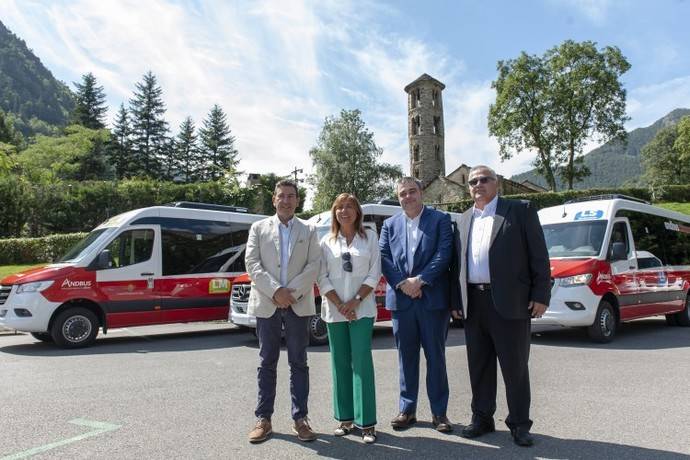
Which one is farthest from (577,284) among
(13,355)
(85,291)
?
(13,355)

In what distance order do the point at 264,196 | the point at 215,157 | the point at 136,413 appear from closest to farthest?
the point at 136,413, the point at 264,196, the point at 215,157

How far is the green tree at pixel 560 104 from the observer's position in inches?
1909

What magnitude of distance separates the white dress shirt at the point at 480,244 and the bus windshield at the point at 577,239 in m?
5.70

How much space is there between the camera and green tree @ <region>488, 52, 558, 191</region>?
1983 inches

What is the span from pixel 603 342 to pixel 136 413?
300 inches

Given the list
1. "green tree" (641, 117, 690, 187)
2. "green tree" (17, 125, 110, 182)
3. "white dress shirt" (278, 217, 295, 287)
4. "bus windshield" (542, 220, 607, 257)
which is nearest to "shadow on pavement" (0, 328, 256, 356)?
"white dress shirt" (278, 217, 295, 287)

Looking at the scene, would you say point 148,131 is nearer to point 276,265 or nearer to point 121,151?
point 121,151

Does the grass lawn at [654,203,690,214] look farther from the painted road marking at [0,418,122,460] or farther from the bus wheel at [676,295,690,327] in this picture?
the painted road marking at [0,418,122,460]

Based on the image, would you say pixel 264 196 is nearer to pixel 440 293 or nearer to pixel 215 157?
pixel 215 157

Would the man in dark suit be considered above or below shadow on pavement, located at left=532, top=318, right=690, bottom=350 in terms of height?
above

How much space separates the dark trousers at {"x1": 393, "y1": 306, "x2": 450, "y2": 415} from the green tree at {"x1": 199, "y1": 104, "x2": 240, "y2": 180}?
239 feet

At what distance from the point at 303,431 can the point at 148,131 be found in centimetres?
7243

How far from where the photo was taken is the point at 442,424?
4.34 meters

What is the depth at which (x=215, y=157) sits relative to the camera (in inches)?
3041
